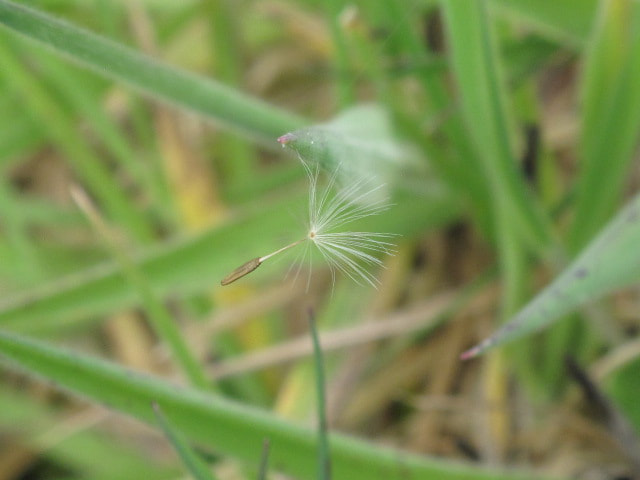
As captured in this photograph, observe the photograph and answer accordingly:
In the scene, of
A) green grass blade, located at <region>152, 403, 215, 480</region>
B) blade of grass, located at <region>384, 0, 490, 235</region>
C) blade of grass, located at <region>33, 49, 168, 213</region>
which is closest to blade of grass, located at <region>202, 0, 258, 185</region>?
blade of grass, located at <region>33, 49, 168, 213</region>

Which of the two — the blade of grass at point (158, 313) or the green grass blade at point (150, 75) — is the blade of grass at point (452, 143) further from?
the blade of grass at point (158, 313)

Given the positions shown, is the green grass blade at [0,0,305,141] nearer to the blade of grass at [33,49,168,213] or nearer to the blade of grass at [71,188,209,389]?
the blade of grass at [71,188,209,389]

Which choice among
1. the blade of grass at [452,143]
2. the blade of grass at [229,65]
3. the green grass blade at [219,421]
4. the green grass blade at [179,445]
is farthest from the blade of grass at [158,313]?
the blade of grass at [229,65]

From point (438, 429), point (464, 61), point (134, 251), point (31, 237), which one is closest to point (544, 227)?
point (464, 61)

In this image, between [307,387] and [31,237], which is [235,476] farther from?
A: [31,237]

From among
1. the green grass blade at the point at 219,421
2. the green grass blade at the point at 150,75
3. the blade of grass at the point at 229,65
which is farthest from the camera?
the blade of grass at the point at 229,65

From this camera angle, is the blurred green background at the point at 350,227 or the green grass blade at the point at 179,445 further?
the blurred green background at the point at 350,227

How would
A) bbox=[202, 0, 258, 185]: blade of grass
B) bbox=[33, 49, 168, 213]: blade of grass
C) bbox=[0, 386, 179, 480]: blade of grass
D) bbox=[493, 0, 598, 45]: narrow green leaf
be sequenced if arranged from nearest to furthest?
bbox=[493, 0, 598, 45]: narrow green leaf, bbox=[33, 49, 168, 213]: blade of grass, bbox=[0, 386, 179, 480]: blade of grass, bbox=[202, 0, 258, 185]: blade of grass

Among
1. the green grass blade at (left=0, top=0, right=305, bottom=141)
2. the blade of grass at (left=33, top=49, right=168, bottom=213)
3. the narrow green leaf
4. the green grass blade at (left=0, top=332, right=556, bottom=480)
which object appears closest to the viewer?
the green grass blade at (left=0, top=0, right=305, bottom=141)
